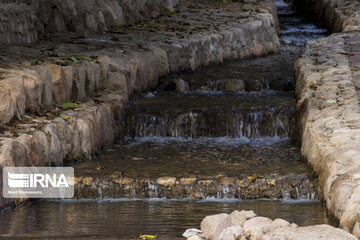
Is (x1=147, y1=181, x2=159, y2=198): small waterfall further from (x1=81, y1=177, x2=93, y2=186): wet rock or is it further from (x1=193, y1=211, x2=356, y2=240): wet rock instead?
(x1=193, y1=211, x2=356, y2=240): wet rock

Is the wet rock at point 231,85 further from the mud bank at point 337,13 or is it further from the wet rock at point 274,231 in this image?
the wet rock at point 274,231

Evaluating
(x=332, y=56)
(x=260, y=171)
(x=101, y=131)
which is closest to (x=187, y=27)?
(x=332, y=56)

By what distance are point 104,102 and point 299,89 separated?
10.2 ft

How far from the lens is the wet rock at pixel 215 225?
5.37m

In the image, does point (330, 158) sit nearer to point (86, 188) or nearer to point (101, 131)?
point (86, 188)

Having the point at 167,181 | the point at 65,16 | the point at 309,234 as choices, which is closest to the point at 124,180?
the point at 167,181

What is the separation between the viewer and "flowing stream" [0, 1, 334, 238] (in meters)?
6.45

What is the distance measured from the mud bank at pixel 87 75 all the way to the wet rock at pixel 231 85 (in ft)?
3.55

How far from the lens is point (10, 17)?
10781 millimetres

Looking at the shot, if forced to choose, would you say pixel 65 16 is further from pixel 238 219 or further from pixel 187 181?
pixel 238 219

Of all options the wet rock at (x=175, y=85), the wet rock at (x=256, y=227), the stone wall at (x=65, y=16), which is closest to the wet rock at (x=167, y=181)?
the wet rock at (x=256, y=227)

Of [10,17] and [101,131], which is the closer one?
[101,131]

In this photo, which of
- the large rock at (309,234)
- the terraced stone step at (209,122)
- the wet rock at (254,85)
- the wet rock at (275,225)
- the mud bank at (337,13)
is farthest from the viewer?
the mud bank at (337,13)

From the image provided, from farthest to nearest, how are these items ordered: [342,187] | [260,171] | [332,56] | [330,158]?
[332,56], [260,171], [330,158], [342,187]
